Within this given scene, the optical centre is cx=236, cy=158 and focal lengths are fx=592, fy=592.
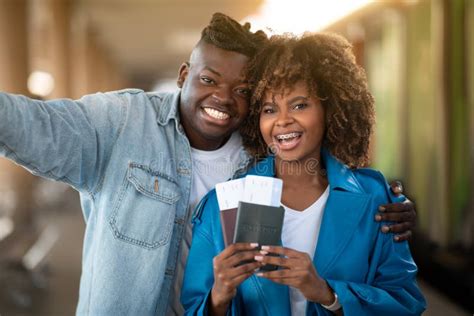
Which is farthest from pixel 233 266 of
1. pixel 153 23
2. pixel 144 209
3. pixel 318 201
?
pixel 153 23

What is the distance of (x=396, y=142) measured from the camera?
31.5ft

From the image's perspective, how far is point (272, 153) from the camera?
233cm

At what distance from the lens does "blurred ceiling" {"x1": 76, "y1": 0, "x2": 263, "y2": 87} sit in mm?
15852

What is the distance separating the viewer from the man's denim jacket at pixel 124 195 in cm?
226

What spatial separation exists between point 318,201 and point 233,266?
22.8 inches

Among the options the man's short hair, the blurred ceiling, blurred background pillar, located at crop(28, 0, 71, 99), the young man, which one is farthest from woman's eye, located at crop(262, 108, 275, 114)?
the blurred ceiling

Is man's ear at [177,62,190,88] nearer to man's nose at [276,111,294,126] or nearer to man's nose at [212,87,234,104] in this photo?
man's nose at [212,87,234,104]

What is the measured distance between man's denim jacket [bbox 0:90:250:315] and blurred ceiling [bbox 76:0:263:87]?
11835 mm

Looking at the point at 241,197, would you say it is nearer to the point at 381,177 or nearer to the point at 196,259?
the point at 196,259

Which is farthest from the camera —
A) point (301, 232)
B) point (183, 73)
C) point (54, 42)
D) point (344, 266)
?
point (54, 42)

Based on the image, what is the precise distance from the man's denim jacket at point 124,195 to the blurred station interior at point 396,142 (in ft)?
2.31

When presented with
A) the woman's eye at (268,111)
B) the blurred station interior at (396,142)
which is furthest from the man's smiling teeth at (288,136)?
the blurred station interior at (396,142)

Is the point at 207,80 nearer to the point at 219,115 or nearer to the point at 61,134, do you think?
the point at 219,115

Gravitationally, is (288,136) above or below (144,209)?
above
